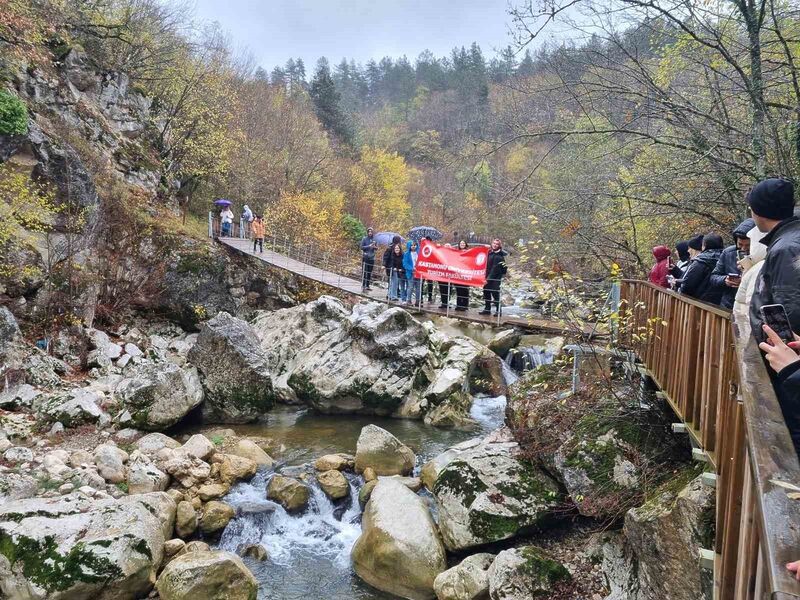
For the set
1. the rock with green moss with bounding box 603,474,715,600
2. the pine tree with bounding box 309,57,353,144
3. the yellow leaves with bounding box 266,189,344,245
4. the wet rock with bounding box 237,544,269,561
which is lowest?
the wet rock with bounding box 237,544,269,561

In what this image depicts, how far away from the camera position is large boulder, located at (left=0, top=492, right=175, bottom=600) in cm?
531

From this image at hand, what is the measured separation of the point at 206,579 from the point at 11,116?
1222 centimetres

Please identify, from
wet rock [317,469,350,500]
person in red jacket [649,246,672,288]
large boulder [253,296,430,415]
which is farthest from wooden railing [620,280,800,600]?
large boulder [253,296,430,415]

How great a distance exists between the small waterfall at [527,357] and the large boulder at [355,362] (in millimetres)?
2796

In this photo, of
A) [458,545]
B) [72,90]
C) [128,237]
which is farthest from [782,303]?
[72,90]

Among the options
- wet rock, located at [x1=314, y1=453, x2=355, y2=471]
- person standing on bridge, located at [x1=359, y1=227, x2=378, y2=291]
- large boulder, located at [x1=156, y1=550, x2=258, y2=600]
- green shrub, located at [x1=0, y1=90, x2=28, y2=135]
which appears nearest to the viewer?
large boulder, located at [x1=156, y1=550, x2=258, y2=600]

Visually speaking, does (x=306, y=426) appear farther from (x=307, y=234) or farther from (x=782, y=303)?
(x=307, y=234)

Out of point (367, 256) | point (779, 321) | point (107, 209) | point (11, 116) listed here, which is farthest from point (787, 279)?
point (107, 209)

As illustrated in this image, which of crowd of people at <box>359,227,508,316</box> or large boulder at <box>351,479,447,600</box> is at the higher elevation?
crowd of people at <box>359,227,508,316</box>

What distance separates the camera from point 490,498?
620 centimetres

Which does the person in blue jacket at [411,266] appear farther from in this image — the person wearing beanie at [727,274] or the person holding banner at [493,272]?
the person wearing beanie at [727,274]

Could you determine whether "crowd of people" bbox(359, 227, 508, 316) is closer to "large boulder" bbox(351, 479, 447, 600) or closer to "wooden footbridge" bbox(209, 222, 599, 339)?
"wooden footbridge" bbox(209, 222, 599, 339)

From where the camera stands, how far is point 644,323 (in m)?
6.28

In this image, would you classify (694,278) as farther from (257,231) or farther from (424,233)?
(424,233)
